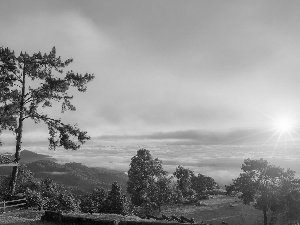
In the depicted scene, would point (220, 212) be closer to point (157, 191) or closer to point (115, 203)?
point (157, 191)

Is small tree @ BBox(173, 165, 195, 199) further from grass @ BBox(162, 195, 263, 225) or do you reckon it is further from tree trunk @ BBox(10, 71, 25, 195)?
tree trunk @ BBox(10, 71, 25, 195)

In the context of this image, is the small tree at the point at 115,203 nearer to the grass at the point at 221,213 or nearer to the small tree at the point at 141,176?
the small tree at the point at 141,176

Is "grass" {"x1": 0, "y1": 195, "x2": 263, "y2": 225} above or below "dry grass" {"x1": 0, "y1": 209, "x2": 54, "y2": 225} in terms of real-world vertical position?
below

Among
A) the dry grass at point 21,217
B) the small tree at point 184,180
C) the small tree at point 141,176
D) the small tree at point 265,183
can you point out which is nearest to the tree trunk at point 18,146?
the dry grass at point 21,217

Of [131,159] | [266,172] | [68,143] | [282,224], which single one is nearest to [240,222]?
[282,224]

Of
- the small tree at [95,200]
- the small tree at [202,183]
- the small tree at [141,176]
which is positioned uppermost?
the small tree at [141,176]

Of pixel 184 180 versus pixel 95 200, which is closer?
pixel 95 200

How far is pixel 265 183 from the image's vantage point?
56.8 meters

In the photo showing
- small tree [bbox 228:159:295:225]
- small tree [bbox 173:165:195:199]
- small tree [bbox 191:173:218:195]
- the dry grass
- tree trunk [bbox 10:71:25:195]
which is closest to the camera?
the dry grass

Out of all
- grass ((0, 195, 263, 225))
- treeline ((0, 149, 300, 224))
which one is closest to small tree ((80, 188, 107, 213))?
treeline ((0, 149, 300, 224))

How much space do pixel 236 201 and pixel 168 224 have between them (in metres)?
59.5

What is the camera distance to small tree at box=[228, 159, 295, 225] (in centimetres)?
A: 5556

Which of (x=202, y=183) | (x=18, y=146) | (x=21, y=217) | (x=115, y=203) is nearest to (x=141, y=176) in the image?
(x=115, y=203)

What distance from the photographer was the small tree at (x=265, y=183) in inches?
2188
